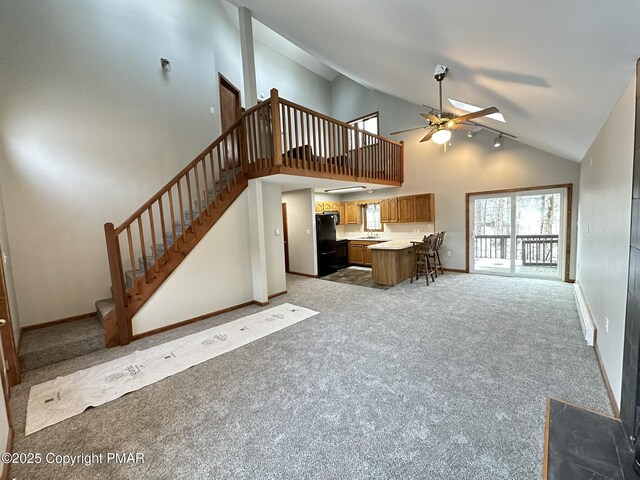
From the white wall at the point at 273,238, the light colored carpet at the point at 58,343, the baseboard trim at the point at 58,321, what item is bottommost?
the light colored carpet at the point at 58,343

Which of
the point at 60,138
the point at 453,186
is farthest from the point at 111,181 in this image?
the point at 453,186

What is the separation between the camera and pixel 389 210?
289 inches

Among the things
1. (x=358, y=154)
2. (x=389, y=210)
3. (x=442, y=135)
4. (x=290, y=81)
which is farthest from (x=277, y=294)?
(x=290, y=81)

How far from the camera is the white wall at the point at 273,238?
5078mm

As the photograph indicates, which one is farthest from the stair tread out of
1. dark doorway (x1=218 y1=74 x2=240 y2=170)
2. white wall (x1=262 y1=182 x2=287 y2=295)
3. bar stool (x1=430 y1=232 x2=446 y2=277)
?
bar stool (x1=430 y1=232 x2=446 y2=277)

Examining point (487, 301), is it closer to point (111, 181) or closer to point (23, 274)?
point (111, 181)

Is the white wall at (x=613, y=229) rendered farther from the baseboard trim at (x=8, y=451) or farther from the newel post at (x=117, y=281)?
the newel post at (x=117, y=281)

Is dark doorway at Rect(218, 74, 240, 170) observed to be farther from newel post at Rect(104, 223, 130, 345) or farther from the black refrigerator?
newel post at Rect(104, 223, 130, 345)

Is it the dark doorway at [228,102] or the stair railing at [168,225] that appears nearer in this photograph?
the stair railing at [168,225]

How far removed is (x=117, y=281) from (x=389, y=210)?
20.6 feet

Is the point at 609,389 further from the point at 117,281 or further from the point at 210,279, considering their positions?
the point at 117,281

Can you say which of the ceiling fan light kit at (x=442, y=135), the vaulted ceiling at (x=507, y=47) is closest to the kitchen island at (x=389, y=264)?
the ceiling fan light kit at (x=442, y=135)

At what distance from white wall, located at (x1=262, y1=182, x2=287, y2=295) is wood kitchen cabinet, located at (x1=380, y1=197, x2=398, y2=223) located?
11.3 ft

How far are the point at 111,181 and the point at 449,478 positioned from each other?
17.2ft
